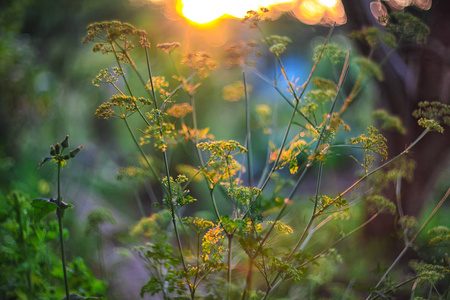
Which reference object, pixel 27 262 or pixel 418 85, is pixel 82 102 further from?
pixel 418 85

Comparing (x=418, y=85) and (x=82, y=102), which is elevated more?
(x=82, y=102)

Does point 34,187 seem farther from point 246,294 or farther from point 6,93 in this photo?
point 246,294

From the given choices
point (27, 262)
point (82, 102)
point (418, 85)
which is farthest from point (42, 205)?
point (82, 102)

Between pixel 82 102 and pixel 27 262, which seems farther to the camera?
pixel 82 102

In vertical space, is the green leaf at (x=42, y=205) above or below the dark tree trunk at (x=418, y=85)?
below

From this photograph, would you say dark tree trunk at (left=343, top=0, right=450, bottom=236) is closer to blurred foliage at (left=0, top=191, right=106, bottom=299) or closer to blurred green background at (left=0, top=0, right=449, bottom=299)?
blurred green background at (left=0, top=0, right=449, bottom=299)

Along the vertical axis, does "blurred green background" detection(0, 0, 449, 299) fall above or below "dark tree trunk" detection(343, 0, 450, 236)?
above

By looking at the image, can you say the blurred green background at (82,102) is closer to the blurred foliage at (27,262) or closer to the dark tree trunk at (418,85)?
the dark tree trunk at (418,85)

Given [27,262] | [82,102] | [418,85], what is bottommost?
[27,262]

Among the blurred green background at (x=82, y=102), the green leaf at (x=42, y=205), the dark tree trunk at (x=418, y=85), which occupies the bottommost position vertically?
the green leaf at (x=42, y=205)

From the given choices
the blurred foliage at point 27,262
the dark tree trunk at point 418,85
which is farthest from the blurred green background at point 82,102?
the blurred foliage at point 27,262

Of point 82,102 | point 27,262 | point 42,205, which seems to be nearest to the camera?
point 42,205

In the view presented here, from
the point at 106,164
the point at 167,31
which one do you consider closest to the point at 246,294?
the point at 106,164

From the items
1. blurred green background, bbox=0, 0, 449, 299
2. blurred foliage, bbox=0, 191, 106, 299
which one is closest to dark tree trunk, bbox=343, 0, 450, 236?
blurred green background, bbox=0, 0, 449, 299
